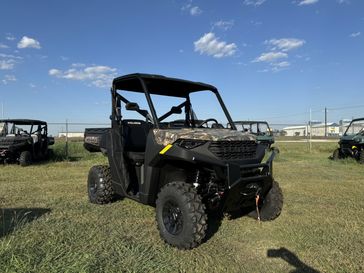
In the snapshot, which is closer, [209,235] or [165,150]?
[165,150]

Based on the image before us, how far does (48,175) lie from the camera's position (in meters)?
10.8

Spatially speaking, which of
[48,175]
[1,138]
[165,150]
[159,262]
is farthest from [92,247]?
[1,138]

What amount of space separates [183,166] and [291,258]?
1.70 metres

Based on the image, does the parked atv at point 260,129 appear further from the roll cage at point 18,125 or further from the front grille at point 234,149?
the front grille at point 234,149

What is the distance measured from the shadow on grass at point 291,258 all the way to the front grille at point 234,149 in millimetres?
1183

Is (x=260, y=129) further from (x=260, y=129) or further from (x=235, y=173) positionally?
(x=235, y=173)

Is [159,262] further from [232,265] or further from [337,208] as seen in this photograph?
[337,208]

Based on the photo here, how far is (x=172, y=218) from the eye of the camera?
4.74 m

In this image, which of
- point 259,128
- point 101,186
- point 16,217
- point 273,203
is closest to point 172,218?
point 273,203

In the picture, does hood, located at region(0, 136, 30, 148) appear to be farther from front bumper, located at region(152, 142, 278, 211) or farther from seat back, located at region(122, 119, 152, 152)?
front bumper, located at region(152, 142, 278, 211)

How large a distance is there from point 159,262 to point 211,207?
1.15 meters

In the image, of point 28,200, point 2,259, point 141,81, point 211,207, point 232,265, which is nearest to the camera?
point 2,259

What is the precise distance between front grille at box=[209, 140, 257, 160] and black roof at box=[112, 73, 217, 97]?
A: 1462 millimetres

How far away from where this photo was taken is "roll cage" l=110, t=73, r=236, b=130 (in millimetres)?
5309
